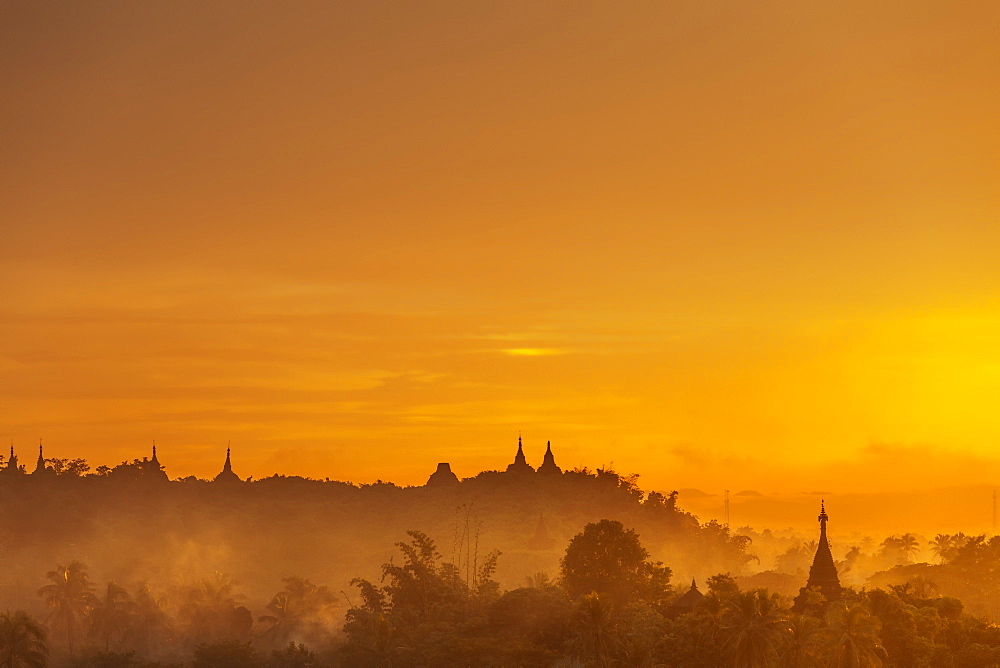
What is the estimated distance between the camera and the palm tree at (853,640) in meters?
95.4

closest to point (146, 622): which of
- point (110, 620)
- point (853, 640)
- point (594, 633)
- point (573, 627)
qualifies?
point (110, 620)

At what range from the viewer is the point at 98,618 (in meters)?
186

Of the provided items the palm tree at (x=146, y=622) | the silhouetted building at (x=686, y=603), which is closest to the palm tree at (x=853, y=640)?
the silhouetted building at (x=686, y=603)

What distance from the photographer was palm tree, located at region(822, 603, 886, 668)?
95375 millimetres

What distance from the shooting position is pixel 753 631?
97.6 m

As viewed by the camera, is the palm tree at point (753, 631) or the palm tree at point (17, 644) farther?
the palm tree at point (17, 644)

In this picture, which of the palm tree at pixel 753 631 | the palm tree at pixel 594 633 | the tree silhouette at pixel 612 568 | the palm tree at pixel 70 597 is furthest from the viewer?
the palm tree at pixel 70 597

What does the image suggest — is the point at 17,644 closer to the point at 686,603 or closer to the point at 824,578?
the point at 686,603

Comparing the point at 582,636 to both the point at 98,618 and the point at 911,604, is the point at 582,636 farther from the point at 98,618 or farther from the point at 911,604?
the point at 98,618

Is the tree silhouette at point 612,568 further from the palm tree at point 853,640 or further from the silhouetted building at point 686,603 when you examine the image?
the palm tree at point 853,640

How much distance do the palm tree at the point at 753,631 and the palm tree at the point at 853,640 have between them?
369 centimetres

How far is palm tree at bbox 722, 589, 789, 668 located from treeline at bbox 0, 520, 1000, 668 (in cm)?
10

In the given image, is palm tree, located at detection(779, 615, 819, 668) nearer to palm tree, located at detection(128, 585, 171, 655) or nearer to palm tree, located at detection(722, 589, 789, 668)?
palm tree, located at detection(722, 589, 789, 668)

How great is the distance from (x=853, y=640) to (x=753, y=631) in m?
7.13
